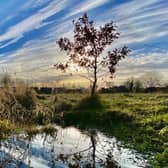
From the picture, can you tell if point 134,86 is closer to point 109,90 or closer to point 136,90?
point 136,90

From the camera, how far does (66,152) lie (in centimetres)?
1819

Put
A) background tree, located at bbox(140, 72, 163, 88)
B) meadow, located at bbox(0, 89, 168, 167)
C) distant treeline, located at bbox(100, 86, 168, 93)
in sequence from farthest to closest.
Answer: background tree, located at bbox(140, 72, 163, 88) → distant treeline, located at bbox(100, 86, 168, 93) → meadow, located at bbox(0, 89, 168, 167)

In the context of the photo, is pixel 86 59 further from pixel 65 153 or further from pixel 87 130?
pixel 65 153

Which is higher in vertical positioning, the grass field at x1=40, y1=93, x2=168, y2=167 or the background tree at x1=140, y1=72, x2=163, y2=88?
the background tree at x1=140, y1=72, x2=163, y2=88

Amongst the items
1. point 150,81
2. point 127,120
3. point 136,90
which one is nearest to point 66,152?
point 127,120

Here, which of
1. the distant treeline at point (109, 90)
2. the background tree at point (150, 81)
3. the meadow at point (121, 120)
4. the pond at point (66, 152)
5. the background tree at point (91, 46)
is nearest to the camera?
the pond at point (66, 152)

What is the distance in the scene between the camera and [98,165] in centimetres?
1623

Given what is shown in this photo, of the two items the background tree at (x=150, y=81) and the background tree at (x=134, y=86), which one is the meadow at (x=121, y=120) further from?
the background tree at (x=150, y=81)

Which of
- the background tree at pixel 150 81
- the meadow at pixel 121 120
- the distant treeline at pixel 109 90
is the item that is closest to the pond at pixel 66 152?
the meadow at pixel 121 120

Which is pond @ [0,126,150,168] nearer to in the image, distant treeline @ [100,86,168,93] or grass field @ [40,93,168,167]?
grass field @ [40,93,168,167]

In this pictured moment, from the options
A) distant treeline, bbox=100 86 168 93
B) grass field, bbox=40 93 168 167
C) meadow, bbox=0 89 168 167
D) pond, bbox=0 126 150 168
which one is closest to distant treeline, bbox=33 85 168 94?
distant treeline, bbox=100 86 168 93

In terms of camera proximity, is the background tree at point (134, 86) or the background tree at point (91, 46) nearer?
the background tree at point (91, 46)

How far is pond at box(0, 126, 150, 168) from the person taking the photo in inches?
633

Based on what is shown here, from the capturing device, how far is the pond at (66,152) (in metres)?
16.1
